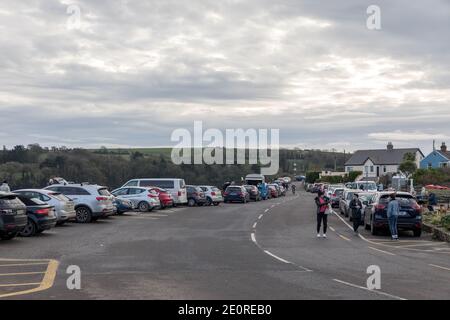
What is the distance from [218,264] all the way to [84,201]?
14637 millimetres

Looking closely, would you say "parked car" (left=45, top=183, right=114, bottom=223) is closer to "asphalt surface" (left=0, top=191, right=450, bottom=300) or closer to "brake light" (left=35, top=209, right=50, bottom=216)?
"asphalt surface" (left=0, top=191, right=450, bottom=300)

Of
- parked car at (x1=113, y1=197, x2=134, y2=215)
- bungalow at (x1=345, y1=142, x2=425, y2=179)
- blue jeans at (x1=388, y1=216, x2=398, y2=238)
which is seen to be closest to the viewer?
blue jeans at (x1=388, y1=216, x2=398, y2=238)

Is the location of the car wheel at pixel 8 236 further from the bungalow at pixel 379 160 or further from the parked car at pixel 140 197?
the bungalow at pixel 379 160

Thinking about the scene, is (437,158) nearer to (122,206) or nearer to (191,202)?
(191,202)

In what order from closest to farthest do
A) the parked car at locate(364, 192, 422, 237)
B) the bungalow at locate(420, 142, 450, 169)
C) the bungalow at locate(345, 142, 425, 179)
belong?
the parked car at locate(364, 192, 422, 237) → the bungalow at locate(420, 142, 450, 169) → the bungalow at locate(345, 142, 425, 179)

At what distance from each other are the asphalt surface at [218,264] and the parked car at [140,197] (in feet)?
34.9

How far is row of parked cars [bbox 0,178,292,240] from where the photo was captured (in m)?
19.5

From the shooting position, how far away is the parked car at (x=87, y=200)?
91.8ft

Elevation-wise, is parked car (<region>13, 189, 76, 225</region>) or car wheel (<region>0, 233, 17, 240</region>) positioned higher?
parked car (<region>13, 189, 76, 225</region>)

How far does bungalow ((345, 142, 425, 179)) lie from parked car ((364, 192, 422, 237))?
339 ft

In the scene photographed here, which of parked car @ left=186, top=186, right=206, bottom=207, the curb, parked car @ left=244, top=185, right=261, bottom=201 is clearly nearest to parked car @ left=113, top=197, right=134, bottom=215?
parked car @ left=186, top=186, right=206, bottom=207

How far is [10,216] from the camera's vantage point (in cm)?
1891

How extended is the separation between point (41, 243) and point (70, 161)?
3503 cm
